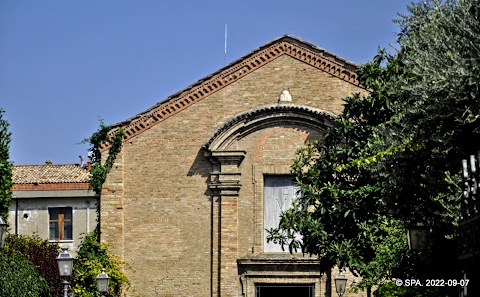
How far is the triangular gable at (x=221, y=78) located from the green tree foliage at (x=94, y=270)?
322 cm

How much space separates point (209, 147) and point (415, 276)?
15.0m

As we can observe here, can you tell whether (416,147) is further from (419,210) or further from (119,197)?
(119,197)

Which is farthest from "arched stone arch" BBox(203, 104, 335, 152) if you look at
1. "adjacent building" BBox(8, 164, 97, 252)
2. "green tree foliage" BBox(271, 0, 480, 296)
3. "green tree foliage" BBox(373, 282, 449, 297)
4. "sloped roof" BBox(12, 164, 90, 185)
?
"sloped roof" BBox(12, 164, 90, 185)

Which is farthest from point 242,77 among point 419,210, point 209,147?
point 419,210

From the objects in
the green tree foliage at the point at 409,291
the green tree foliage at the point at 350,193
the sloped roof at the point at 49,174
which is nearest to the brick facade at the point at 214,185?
the green tree foliage at the point at 350,193

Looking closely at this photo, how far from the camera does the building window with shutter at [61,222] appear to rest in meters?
50.0

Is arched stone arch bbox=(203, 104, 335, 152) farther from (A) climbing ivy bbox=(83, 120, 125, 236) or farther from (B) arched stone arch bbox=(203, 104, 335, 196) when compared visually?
(A) climbing ivy bbox=(83, 120, 125, 236)

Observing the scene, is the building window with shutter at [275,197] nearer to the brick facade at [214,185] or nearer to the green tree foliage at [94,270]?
the brick facade at [214,185]

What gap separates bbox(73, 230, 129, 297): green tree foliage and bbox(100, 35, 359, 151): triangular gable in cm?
322

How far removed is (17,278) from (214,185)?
9.44 meters

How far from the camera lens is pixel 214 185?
1393 inches

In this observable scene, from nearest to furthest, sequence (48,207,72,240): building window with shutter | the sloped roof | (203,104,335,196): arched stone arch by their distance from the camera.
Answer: (203,104,335,196): arched stone arch
(48,207,72,240): building window with shutter
the sloped roof

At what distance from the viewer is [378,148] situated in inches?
701

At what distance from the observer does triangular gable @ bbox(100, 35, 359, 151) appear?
35.9 meters
